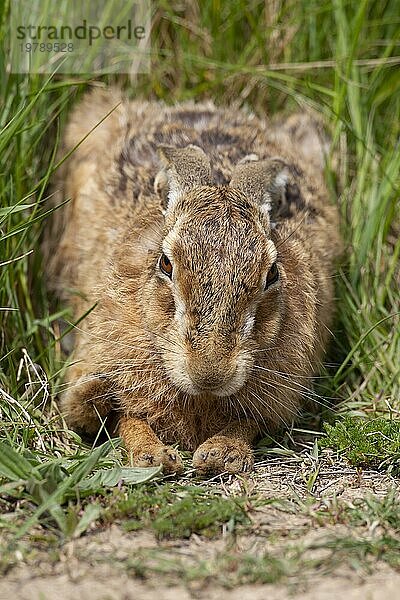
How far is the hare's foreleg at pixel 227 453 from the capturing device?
14.2 ft

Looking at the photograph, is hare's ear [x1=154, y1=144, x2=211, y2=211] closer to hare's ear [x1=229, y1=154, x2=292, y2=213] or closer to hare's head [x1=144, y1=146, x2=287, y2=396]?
hare's head [x1=144, y1=146, x2=287, y2=396]

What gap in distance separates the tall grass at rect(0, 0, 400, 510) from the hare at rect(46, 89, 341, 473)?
28 centimetres

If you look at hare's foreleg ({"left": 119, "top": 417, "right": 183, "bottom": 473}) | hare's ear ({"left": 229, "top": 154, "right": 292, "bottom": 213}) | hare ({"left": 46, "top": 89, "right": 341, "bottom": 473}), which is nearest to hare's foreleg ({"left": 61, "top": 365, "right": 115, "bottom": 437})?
hare ({"left": 46, "top": 89, "right": 341, "bottom": 473})

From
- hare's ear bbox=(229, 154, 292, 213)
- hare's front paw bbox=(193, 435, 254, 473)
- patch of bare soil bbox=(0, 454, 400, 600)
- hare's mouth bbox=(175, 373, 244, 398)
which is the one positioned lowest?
patch of bare soil bbox=(0, 454, 400, 600)

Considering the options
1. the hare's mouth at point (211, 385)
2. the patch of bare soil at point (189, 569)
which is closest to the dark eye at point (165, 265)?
the hare's mouth at point (211, 385)

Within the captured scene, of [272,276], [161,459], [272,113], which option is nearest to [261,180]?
[272,276]

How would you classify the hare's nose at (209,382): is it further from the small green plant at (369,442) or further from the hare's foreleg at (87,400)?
the small green plant at (369,442)

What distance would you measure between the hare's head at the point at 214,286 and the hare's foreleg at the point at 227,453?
45 cm

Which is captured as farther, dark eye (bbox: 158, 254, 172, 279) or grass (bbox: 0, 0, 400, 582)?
dark eye (bbox: 158, 254, 172, 279)

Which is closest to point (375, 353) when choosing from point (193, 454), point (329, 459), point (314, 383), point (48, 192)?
point (314, 383)

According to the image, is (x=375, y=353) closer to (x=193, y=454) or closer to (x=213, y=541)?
(x=193, y=454)

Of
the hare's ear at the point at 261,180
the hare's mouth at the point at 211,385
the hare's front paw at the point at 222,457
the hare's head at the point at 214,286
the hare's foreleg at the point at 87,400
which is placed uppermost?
the hare's ear at the point at 261,180

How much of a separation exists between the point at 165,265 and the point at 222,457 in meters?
0.98

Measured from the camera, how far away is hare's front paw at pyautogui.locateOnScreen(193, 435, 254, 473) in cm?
434
